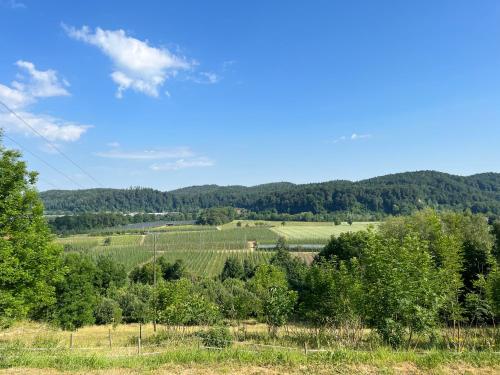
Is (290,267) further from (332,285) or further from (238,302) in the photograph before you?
(332,285)

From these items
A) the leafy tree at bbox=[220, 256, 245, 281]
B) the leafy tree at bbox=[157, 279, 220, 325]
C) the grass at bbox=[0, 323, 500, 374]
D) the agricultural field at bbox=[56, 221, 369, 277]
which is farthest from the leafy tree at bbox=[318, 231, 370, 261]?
the grass at bbox=[0, 323, 500, 374]

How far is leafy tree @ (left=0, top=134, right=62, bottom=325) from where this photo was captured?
18.3 meters

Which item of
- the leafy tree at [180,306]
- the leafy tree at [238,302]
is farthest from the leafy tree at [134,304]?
the leafy tree at [180,306]

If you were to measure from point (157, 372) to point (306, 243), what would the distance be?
105027 millimetres

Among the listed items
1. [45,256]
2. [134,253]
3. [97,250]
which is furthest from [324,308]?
[97,250]

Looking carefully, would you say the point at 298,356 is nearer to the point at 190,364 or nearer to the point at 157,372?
the point at 190,364

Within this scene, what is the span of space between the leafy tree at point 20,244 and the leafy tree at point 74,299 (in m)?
21.8

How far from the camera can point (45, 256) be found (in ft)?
66.9

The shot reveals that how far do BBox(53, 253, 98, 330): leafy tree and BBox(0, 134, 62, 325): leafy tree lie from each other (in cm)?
2184

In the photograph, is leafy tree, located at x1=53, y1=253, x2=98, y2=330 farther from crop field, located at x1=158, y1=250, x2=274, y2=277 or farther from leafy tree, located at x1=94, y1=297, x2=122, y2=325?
crop field, located at x1=158, y1=250, x2=274, y2=277

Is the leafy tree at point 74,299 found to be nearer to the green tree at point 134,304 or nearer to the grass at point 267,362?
the green tree at point 134,304

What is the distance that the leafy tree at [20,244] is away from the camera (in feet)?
60.0

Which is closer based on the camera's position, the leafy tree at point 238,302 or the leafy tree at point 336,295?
the leafy tree at point 336,295

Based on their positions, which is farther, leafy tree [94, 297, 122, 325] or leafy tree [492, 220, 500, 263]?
leafy tree [94, 297, 122, 325]
